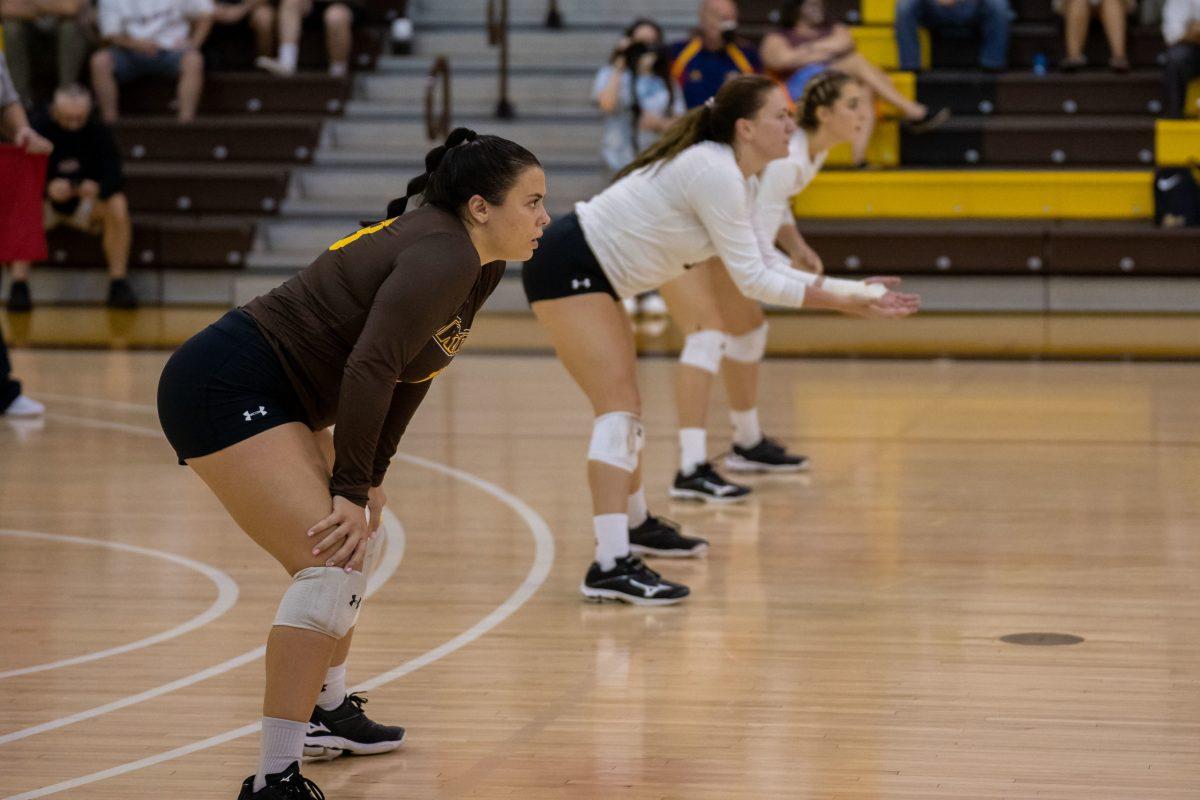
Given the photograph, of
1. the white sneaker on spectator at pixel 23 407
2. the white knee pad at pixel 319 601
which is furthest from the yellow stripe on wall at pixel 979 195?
the white knee pad at pixel 319 601

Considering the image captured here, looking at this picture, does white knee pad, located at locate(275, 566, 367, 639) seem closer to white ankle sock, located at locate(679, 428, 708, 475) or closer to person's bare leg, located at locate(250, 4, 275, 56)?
white ankle sock, located at locate(679, 428, 708, 475)

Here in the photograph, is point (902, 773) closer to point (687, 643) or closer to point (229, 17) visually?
point (687, 643)

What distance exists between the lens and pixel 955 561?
5426 millimetres

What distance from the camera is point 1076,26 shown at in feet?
43.5

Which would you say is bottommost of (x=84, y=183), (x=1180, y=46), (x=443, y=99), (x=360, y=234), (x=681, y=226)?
(x=84, y=183)

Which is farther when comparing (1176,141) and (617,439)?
(1176,141)

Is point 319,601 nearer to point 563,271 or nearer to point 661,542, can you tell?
point 563,271

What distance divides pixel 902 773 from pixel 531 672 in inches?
43.7

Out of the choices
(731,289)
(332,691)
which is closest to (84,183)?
(731,289)

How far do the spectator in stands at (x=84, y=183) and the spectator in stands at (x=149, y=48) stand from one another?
110cm

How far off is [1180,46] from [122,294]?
26.2 ft

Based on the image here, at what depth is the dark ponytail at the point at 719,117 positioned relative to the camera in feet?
16.6

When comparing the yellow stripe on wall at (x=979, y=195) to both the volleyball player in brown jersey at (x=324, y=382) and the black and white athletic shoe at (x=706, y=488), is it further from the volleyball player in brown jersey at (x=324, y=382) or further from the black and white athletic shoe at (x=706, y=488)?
the volleyball player in brown jersey at (x=324, y=382)

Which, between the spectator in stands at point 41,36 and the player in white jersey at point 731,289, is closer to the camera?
the player in white jersey at point 731,289
